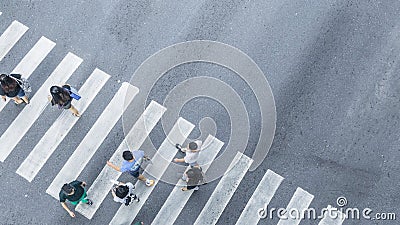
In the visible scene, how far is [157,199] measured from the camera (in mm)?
13367

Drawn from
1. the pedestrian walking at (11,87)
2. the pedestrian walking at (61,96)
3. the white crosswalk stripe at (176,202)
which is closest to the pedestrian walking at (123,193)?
the white crosswalk stripe at (176,202)

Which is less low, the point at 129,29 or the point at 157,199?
the point at 129,29

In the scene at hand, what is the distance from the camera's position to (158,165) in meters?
13.7

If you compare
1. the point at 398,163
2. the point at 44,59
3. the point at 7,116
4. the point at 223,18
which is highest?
the point at 223,18

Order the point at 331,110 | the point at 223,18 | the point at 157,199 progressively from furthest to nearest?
the point at 223,18
the point at 331,110
the point at 157,199

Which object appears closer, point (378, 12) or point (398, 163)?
point (398, 163)

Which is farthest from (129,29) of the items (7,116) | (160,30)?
(7,116)

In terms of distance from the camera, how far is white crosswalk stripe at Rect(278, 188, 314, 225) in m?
13.2

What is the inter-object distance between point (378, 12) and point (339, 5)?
1.15 m

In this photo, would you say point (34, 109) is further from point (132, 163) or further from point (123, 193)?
point (123, 193)

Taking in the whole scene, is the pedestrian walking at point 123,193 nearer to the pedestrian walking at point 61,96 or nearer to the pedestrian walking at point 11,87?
the pedestrian walking at point 61,96

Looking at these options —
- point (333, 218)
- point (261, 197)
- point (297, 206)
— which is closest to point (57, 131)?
point (261, 197)

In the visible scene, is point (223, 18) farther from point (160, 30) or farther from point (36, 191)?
point (36, 191)

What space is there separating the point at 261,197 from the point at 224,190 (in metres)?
0.95
